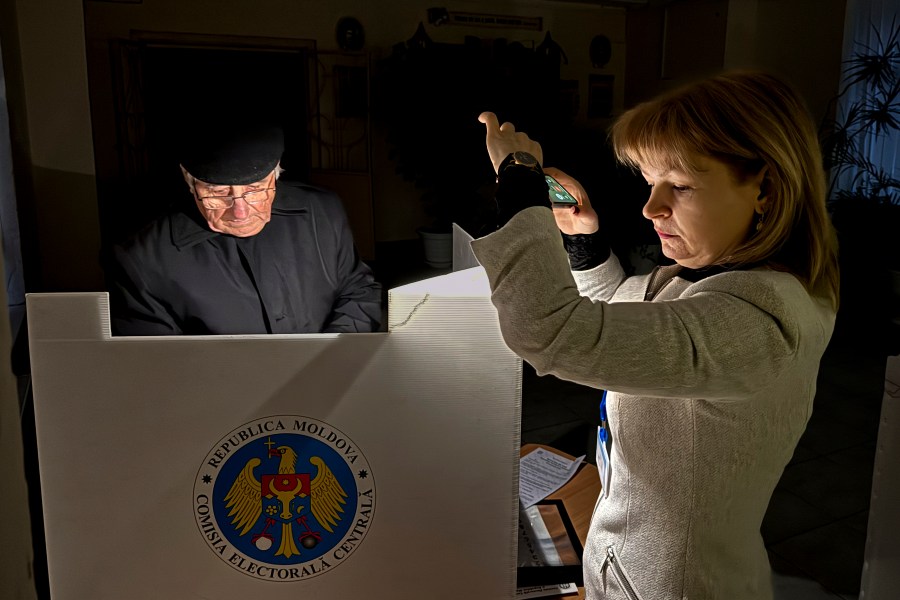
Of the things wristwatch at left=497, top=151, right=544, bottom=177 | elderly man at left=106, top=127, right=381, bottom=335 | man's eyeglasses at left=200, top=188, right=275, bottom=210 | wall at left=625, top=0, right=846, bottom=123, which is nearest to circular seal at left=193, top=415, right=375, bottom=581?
wristwatch at left=497, top=151, right=544, bottom=177

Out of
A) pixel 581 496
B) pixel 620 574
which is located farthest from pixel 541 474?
pixel 620 574

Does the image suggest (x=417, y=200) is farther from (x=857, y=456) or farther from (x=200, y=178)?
(x=200, y=178)

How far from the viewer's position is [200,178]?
5.60 ft

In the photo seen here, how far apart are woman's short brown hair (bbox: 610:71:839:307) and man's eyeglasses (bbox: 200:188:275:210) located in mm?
1178

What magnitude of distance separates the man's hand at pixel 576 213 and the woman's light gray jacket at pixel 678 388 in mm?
112

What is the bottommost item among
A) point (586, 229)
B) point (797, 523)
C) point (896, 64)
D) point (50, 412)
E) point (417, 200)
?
point (797, 523)

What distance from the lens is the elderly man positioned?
Result: 5.67 feet

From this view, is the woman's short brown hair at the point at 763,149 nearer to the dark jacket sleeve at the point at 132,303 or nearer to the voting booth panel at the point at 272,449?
the voting booth panel at the point at 272,449

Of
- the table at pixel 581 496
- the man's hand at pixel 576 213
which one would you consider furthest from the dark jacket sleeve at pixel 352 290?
the man's hand at pixel 576 213

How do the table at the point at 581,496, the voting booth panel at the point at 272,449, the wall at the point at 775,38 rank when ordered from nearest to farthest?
the voting booth panel at the point at 272,449 → the table at the point at 581,496 → the wall at the point at 775,38

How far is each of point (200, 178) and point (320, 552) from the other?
1.19 m

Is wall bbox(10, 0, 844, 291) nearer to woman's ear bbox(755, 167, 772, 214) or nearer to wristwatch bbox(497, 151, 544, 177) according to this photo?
wristwatch bbox(497, 151, 544, 177)

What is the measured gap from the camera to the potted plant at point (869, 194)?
479 cm

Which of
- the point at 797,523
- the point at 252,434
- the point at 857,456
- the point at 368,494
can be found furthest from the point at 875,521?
the point at 857,456
